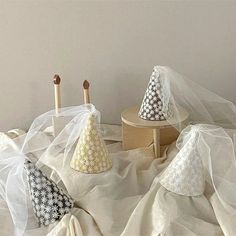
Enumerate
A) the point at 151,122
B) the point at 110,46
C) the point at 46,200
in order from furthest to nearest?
the point at 110,46 → the point at 151,122 → the point at 46,200

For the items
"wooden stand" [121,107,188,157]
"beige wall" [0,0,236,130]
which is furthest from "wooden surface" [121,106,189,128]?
"beige wall" [0,0,236,130]

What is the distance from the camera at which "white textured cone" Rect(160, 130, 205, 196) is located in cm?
64

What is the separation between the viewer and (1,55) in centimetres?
90

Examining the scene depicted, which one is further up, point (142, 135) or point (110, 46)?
point (110, 46)

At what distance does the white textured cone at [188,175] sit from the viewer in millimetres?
639

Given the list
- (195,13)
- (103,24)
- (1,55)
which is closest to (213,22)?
(195,13)

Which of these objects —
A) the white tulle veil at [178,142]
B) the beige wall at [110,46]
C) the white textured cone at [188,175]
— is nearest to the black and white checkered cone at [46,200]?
the white tulle veil at [178,142]

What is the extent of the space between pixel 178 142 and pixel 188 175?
7 centimetres

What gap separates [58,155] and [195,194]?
23cm

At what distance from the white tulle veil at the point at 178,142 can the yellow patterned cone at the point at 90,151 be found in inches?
1.1

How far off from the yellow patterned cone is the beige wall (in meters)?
0.23

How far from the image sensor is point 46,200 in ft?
2.01

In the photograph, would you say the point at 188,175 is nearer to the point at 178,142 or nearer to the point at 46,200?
the point at 178,142

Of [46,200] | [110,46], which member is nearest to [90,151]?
[46,200]
